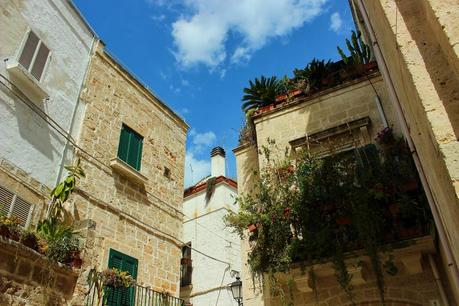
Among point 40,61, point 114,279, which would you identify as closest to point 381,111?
point 114,279

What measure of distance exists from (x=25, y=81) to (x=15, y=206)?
2755mm

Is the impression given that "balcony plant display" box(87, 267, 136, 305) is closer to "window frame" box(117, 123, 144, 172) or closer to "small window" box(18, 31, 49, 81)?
"window frame" box(117, 123, 144, 172)

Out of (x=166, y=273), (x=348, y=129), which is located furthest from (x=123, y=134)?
(x=348, y=129)

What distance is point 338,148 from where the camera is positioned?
8594 mm

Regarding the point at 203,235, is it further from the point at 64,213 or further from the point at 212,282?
the point at 64,213

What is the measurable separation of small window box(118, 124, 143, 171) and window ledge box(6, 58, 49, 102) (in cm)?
272

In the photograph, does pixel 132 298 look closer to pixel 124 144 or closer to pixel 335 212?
pixel 124 144

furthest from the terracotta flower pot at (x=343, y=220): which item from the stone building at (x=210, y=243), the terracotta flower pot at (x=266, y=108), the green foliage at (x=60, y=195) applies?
the stone building at (x=210, y=243)

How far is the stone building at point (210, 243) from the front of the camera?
49.7 ft

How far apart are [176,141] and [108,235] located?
509cm

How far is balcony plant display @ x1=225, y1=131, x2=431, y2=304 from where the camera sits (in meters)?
6.12

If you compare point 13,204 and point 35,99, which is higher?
point 35,99

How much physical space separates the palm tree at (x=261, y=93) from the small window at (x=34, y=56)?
4.99 meters

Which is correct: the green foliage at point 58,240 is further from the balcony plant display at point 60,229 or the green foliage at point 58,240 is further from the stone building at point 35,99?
the stone building at point 35,99
